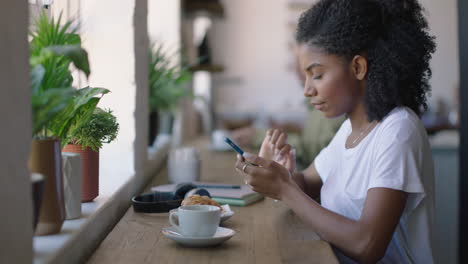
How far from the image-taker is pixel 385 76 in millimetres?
1272

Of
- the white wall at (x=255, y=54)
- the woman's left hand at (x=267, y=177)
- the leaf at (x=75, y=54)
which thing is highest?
the white wall at (x=255, y=54)

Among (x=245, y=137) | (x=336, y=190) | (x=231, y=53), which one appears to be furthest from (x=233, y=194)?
(x=231, y=53)

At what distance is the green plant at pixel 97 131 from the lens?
3.90 feet

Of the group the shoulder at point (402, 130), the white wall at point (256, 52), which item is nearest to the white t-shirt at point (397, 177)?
the shoulder at point (402, 130)

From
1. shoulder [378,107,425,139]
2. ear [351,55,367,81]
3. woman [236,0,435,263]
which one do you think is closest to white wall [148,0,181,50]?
woman [236,0,435,263]

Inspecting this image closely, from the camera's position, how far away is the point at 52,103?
0.80 metres

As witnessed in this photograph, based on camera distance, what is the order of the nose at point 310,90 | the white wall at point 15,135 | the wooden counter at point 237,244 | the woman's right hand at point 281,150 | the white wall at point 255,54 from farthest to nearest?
1. the white wall at point 255,54
2. the woman's right hand at point 281,150
3. the nose at point 310,90
4. the wooden counter at point 237,244
5. the white wall at point 15,135

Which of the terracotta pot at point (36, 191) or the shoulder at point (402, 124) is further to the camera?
the shoulder at point (402, 124)

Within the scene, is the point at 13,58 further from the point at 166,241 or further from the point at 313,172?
the point at 313,172

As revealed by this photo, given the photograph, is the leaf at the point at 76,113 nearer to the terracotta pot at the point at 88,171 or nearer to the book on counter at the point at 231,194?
the terracotta pot at the point at 88,171

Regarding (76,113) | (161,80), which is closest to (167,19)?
(161,80)

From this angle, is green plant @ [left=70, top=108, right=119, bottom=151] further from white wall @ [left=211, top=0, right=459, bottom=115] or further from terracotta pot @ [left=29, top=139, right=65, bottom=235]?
white wall @ [left=211, top=0, right=459, bottom=115]

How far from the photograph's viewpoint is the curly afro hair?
1264mm

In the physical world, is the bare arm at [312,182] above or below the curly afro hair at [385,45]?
below
